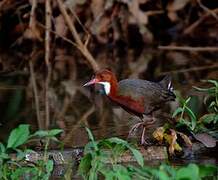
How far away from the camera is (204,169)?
330 cm

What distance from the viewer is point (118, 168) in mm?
3654

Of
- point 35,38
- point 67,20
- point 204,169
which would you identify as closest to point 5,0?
point 35,38

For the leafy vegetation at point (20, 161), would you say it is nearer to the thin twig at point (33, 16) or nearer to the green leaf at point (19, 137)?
the green leaf at point (19, 137)

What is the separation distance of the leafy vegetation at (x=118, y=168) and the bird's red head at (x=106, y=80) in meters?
0.92

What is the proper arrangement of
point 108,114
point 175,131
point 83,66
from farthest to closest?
point 83,66, point 108,114, point 175,131

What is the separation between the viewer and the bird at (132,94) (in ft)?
16.7

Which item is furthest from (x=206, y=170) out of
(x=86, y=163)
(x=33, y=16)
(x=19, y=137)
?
(x=33, y=16)

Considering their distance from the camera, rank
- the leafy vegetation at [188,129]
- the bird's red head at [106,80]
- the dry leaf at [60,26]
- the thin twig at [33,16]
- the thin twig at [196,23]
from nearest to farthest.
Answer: the leafy vegetation at [188,129] → the bird's red head at [106,80] → the thin twig at [33,16] → the dry leaf at [60,26] → the thin twig at [196,23]

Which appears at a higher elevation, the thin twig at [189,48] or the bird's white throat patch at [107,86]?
the bird's white throat patch at [107,86]

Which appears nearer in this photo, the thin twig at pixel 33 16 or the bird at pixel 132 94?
the bird at pixel 132 94

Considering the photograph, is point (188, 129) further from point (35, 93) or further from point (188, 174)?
point (35, 93)

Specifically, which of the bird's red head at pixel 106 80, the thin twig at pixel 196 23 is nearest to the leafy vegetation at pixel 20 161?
the bird's red head at pixel 106 80

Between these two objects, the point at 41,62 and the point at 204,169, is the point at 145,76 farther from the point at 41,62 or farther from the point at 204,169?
the point at 204,169

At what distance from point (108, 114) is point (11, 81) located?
244cm
